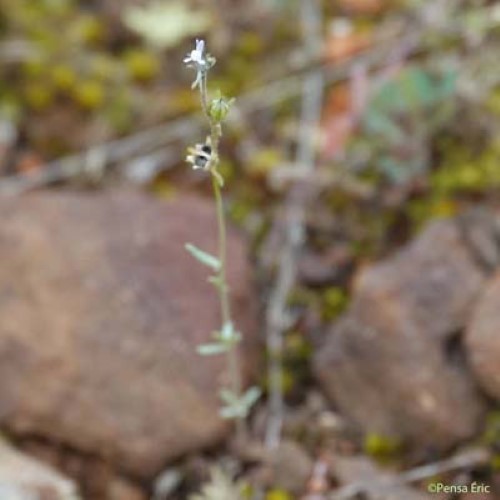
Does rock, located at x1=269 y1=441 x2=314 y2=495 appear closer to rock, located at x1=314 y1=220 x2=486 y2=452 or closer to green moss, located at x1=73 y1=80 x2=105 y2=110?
rock, located at x1=314 y1=220 x2=486 y2=452

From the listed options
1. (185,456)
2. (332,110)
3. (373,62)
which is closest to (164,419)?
(185,456)

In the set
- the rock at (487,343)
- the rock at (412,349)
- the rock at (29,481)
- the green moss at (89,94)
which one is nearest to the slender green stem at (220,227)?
the rock at (412,349)

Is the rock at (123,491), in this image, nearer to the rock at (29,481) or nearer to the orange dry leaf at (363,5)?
the rock at (29,481)

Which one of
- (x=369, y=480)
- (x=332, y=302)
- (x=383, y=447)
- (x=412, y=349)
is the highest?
(x=332, y=302)

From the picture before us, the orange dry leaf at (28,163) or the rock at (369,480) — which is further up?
the orange dry leaf at (28,163)

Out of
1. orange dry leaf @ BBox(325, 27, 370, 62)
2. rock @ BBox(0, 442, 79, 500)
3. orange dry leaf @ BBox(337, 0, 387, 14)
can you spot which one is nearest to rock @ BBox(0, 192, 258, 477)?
rock @ BBox(0, 442, 79, 500)

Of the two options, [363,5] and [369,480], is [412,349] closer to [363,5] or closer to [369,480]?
[369,480]

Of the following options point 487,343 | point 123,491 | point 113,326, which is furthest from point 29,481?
point 487,343
